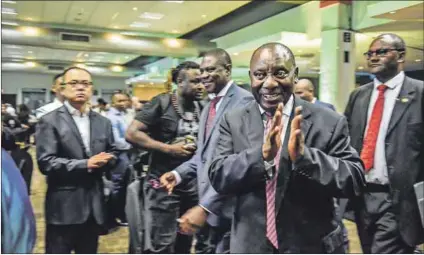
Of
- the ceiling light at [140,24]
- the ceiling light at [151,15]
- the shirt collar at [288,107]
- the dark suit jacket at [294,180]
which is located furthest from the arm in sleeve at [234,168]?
the ceiling light at [140,24]

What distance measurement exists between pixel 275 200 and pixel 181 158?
4.59 feet

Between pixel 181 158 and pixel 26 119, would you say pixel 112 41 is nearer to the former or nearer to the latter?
pixel 26 119

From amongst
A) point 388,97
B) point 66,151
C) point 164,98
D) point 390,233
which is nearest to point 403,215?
point 390,233

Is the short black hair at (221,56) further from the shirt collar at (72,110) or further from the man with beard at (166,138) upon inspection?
the shirt collar at (72,110)

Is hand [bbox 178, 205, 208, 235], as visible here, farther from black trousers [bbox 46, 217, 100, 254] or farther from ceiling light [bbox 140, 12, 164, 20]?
ceiling light [bbox 140, 12, 164, 20]

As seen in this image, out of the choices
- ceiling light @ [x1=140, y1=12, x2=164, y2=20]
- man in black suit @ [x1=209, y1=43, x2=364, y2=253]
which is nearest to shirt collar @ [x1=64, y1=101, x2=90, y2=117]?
man in black suit @ [x1=209, y1=43, x2=364, y2=253]

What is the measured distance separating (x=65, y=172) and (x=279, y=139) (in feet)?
4.68

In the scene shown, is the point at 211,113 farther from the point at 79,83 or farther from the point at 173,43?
the point at 173,43

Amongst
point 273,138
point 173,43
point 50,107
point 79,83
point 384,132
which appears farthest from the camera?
point 173,43

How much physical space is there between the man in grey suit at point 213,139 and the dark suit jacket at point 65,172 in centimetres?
65

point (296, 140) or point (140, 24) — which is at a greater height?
point (140, 24)

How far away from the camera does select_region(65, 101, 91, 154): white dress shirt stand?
2.29 metres

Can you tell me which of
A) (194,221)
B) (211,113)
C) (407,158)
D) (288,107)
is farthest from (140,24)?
(288,107)

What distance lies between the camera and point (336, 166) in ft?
3.64
